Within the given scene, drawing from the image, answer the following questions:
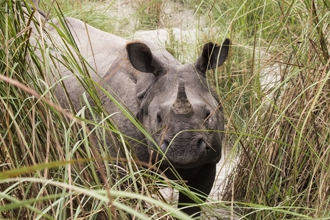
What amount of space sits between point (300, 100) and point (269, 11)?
2.98m

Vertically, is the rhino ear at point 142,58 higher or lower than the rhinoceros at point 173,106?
higher

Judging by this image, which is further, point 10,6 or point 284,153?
point 284,153

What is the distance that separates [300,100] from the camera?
139 inches

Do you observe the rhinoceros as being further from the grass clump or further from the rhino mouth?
the grass clump

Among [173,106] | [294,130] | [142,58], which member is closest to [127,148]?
[173,106]

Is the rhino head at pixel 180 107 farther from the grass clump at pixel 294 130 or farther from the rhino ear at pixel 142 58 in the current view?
the grass clump at pixel 294 130

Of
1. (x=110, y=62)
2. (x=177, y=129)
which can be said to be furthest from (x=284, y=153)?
(x=110, y=62)

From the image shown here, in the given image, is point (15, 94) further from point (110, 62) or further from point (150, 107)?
point (110, 62)

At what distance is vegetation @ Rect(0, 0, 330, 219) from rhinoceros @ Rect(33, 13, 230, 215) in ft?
0.58

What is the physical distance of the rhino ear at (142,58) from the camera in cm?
388

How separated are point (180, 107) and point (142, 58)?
0.57 m

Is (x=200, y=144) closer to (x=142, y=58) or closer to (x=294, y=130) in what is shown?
(x=294, y=130)

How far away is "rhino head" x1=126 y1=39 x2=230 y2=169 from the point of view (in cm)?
337

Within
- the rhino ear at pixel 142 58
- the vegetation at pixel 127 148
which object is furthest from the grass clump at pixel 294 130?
the rhino ear at pixel 142 58
